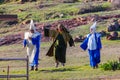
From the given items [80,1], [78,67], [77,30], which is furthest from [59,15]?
[78,67]

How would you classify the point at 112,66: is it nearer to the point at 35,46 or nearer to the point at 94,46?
the point at 94,46

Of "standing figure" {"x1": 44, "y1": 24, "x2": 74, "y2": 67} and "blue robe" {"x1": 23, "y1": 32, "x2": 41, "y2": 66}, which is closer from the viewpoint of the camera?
"blue robe" {"x1": 23, "y1": 32, "x2": 41, "y2": 66}

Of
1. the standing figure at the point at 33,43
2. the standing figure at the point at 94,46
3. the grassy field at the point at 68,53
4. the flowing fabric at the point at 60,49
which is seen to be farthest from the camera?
the flowing fabric at the point at 60,49

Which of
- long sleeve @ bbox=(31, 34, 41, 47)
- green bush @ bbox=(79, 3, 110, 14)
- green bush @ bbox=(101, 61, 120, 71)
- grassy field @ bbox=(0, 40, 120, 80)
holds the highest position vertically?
long sleeve @ bbox=(31, 34, 41, 47)

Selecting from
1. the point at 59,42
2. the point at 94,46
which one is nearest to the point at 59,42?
the point at 59,42

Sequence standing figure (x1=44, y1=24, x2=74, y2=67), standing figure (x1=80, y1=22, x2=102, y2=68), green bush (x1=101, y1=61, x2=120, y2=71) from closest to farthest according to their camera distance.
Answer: green bush (x1=101, y1=61, x2=120, y2=71) → standing figure (x1=80, y1=22, x2=102, y2=68) → standing figure (x1=44, y1=24, x2=74, y2=67)

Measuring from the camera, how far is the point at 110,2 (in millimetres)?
46438

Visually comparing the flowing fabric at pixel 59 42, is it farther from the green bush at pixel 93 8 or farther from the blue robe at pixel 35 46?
the green bush at pixel 93 8

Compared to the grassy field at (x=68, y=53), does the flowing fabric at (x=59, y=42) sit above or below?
above

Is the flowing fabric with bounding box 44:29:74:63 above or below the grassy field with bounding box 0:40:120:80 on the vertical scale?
→ above

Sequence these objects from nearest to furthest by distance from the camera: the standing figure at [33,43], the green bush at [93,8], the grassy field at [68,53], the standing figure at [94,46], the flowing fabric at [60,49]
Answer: the grassy field at [68,53]
the standing figure at [33,43]
the standing figure at [94,46]
the flowing fabric at [60,49]
the green bush at [93,8]

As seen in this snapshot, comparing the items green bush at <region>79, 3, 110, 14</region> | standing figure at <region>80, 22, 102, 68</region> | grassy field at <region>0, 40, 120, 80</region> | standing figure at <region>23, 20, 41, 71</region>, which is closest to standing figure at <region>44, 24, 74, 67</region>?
grassy field at <region>0, 40, 120, 80</region>

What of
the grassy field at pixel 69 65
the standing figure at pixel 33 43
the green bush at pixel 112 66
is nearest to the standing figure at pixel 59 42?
the grassy field at pixel 69 65

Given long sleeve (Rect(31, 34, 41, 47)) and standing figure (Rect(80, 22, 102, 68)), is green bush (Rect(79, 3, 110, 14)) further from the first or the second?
long sleeve (Rect(31, 34, 41, 47))
